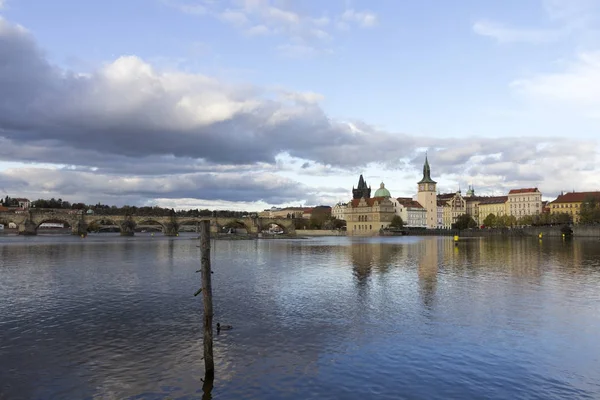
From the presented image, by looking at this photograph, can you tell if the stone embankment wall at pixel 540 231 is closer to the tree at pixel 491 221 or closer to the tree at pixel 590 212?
the tree at pixel 590 212

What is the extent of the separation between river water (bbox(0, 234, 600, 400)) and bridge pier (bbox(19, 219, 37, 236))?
119041mm

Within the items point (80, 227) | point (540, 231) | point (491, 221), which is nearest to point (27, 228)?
point (80, 227)

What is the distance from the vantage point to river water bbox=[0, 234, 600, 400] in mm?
13508

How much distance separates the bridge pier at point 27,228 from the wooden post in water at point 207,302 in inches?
5664

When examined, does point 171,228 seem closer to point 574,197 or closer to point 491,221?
point 491,221

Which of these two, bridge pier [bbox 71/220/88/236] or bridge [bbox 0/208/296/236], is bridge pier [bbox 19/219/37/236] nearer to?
bridge [bbox 0/208/296/236]

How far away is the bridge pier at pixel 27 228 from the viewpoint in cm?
13925

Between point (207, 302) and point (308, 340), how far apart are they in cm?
487

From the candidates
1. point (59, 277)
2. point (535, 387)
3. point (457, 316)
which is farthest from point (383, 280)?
point (59, 277)

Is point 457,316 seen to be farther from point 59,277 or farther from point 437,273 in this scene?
point 59,277

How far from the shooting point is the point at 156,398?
41.1 feet

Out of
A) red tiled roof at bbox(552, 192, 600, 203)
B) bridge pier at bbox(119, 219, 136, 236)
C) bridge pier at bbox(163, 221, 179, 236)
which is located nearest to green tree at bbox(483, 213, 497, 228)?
red tiled roof at bbox(552, 192, 600, 203)

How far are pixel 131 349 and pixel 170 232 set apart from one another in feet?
521

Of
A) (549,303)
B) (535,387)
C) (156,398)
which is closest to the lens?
(156,398)
